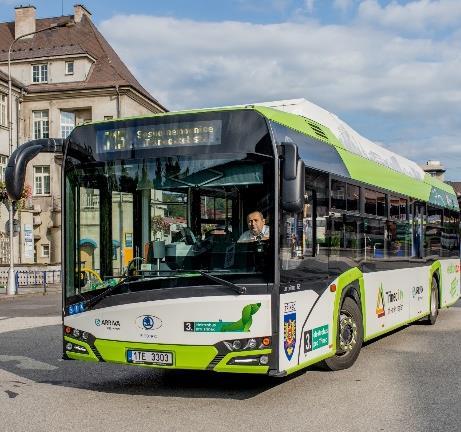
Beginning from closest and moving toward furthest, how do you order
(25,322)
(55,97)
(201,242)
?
(201,242) → (25,322) → (55,97)

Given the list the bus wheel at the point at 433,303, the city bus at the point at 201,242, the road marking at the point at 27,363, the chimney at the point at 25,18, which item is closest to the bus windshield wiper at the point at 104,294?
the city bus at the point at 201,242

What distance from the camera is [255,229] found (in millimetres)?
7320

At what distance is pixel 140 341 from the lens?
24.4ft

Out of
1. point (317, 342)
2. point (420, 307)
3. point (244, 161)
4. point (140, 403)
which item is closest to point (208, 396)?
point (140, 403)

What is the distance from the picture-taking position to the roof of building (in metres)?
50.4

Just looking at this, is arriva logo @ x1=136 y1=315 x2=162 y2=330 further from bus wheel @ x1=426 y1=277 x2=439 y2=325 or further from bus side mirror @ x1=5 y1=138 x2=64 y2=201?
bus wheel @ x1=426 y1=277 x2=439 y2=325

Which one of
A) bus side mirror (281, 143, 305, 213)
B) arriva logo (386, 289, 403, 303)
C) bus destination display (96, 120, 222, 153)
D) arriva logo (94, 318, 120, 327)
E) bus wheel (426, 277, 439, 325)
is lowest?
bus wheel (426, 277, 439, 325)

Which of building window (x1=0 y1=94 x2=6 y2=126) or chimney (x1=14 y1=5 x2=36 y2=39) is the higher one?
chimney (x1=14 y1=5 x2=36 y2=39)

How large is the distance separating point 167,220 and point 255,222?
1041 mm

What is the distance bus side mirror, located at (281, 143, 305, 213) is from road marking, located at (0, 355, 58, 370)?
4489 millimetres

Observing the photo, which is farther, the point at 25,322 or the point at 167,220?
the point at 25,322

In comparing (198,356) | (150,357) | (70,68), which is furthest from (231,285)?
(70,68)

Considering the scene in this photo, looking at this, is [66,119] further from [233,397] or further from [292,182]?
[292,182]

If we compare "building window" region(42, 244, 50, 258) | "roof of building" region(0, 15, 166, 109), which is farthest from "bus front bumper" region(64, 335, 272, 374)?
"building window" region(42, 244, 50, 258)
